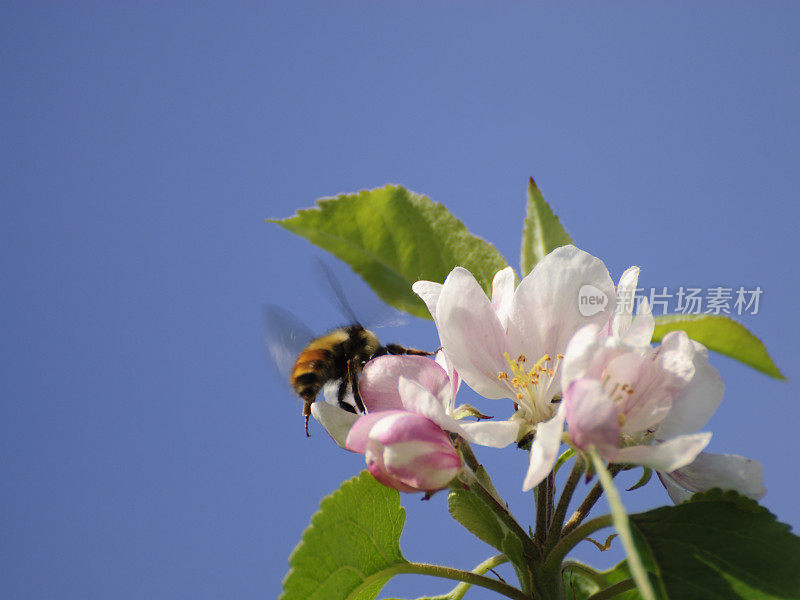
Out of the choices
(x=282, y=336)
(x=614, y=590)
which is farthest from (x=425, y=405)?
(x=282, y=336)

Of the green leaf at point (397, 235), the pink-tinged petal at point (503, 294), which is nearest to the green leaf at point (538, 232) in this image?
the green leaf at point (397, 235)

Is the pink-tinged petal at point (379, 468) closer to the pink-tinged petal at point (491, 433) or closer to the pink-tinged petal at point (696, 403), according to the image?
the pink-tinged petal at point (491, 433)

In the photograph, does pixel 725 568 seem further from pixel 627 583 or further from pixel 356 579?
pixel 356 579

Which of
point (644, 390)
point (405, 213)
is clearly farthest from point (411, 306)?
point (644, 390)

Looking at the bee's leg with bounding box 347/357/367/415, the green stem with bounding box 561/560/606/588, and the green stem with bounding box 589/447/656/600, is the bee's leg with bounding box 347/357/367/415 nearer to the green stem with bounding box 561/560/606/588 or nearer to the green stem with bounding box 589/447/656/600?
the green stem with bounding box 561/560/606/588

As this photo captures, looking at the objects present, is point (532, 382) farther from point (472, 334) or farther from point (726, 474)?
point (726, 474)

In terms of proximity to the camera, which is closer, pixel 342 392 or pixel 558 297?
pixel 558 297
